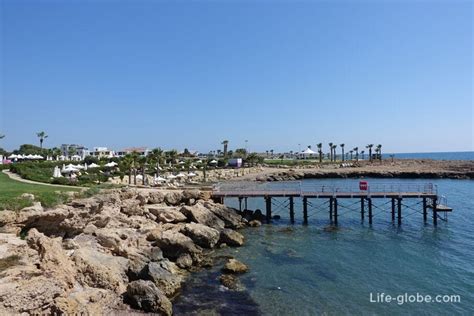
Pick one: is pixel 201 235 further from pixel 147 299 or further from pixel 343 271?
pixel 147 299

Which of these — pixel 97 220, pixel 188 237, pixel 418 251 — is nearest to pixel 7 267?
pixel 97 220

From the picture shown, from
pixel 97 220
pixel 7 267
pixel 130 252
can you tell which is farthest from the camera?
pixel 97 220

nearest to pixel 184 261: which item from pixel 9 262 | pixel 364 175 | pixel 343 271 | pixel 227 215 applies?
pixel 9 262

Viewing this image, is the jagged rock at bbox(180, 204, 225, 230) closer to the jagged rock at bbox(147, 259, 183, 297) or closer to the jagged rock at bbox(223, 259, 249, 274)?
the jagged rock at bbox(223, 259, 249, 274)

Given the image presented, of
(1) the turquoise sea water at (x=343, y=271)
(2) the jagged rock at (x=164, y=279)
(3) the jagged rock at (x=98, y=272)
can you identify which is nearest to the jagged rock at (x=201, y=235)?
(1) the turquoise sea water at (x=343, y=271)

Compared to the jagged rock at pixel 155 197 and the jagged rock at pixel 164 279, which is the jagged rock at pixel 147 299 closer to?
the jagged rock at pixel 164 279

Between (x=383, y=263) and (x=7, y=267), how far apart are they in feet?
73.7

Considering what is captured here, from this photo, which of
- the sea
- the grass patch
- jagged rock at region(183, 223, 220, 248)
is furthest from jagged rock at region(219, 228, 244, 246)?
the grass patch

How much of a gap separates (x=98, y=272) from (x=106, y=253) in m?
3.67

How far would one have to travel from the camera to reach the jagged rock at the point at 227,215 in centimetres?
3440

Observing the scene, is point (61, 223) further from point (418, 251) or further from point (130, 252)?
point (418, 251)

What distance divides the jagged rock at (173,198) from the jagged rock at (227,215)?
140 inches

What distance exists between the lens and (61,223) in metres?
23.3

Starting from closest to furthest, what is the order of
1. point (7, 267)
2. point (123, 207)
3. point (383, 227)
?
point (7, 267), point (123, 207), point (383, 227)
